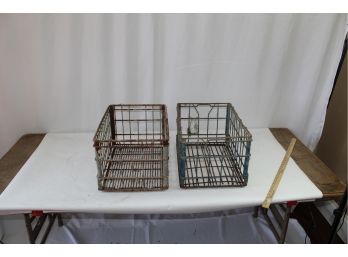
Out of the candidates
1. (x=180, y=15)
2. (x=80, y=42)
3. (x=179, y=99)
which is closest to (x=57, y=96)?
(x=80, y=42)

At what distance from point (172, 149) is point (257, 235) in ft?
2.17

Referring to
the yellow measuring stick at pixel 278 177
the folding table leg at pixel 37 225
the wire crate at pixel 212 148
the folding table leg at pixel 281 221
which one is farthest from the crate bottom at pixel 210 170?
the folding table leg at pixel 37 225

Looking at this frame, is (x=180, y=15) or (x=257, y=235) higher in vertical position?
(x=180, y=15)

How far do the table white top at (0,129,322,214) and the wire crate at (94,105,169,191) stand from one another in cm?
6

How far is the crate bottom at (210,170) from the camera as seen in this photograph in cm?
110

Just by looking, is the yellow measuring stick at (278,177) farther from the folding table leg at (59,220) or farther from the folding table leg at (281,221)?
the folding table leg at (59,220)

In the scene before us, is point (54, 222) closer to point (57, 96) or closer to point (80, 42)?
point (57, 96)

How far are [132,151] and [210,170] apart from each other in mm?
371

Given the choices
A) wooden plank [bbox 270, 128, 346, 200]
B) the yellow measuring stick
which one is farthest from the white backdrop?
the yellow measuring stick

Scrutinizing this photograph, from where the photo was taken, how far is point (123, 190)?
3.48 ft

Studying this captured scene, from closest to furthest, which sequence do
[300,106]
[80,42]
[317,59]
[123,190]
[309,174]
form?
[123,190]
[309,174]
[80,42]
[317,59]
[300,106]

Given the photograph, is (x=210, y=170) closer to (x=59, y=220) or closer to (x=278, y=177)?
(x=278, y=177)

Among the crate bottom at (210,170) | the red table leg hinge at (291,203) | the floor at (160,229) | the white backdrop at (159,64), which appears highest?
the white backdrop at (159,64)

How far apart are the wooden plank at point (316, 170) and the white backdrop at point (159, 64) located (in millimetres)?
182
